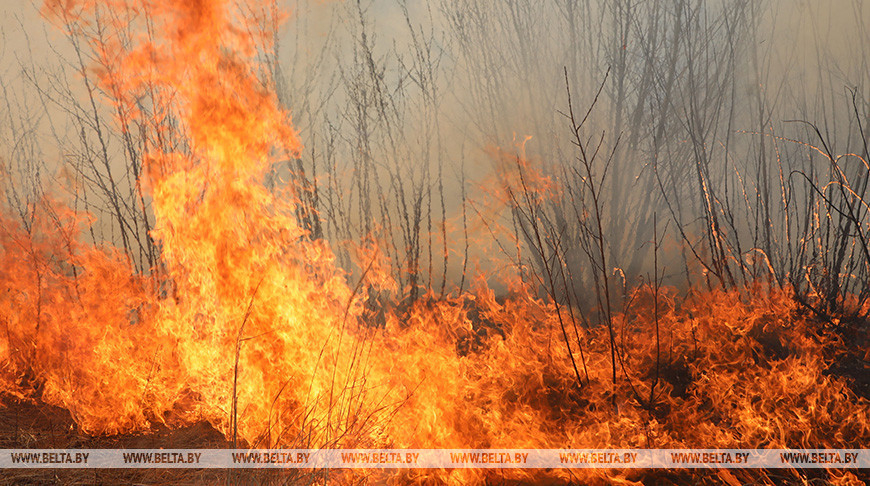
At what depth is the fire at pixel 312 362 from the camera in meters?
4.16

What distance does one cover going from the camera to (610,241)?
9.17 m

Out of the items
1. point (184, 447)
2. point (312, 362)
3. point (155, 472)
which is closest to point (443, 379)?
point (312, 362)

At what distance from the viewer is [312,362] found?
4.38 m

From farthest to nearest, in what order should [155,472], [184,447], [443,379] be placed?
1. [443,379]
2. [184,447]
3. [155,472]

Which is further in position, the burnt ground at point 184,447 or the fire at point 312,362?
the fire at point 312,362

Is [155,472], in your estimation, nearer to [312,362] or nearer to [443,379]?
[312,362]

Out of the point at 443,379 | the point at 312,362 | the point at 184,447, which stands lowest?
the point at 184,447

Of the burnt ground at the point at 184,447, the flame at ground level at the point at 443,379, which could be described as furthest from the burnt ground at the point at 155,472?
the flame at ground level at the point at 443,379

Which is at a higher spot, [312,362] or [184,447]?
[312,362]

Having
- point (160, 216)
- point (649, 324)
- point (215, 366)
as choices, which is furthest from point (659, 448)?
point (160, 216)

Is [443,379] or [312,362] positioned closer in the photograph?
[312,362]

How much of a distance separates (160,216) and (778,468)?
4.78 metres

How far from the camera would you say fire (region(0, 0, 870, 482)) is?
13.6 feet

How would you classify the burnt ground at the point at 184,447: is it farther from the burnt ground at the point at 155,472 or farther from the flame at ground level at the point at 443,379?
the flame at ground level at the point at 443,379
